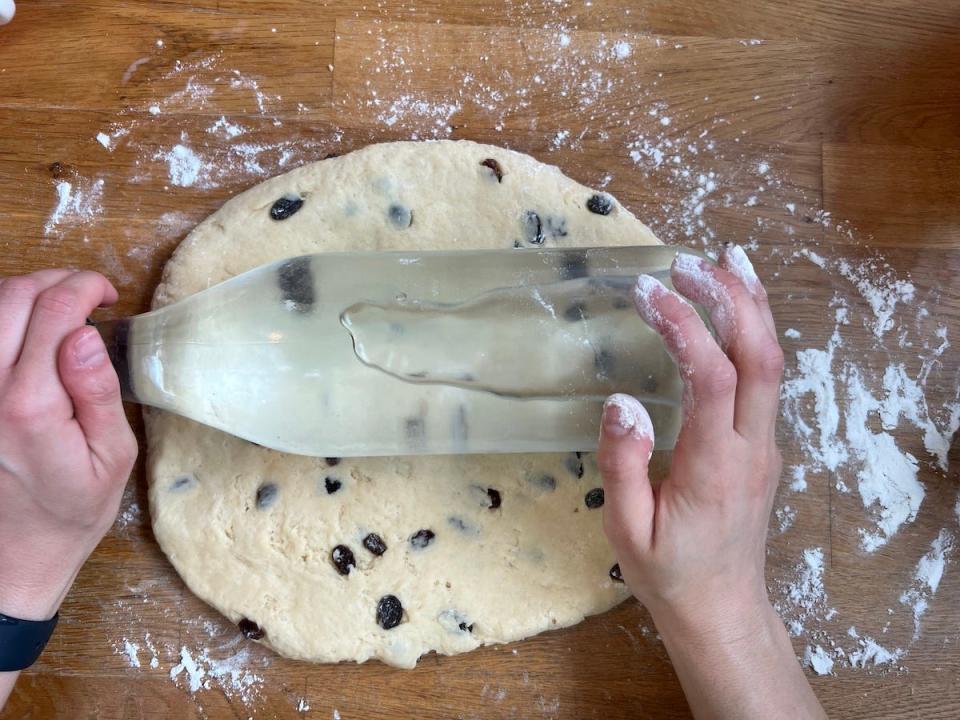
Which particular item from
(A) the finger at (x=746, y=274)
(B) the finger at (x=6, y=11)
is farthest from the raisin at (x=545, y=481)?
(B) the finger at (x=6, y=11)

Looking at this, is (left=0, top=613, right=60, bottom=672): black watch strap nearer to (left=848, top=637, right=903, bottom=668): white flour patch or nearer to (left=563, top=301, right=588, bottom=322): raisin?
(left=563, top=301, right=588, bottom=322): raisin

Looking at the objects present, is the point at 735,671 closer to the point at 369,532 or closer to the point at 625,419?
the point at 625,419

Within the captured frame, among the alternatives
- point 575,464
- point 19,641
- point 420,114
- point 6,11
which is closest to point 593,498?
point 575,464

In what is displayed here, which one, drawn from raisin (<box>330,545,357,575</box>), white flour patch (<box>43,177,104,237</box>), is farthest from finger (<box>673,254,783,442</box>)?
white flour patch (<box>43,177,104,237</box>)

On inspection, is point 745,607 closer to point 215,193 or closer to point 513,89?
point 513,89

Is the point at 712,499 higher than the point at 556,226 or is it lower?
lower

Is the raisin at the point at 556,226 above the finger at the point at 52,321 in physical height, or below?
above

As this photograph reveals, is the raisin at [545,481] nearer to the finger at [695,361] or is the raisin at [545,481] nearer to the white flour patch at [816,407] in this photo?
the finger at [695,361]
